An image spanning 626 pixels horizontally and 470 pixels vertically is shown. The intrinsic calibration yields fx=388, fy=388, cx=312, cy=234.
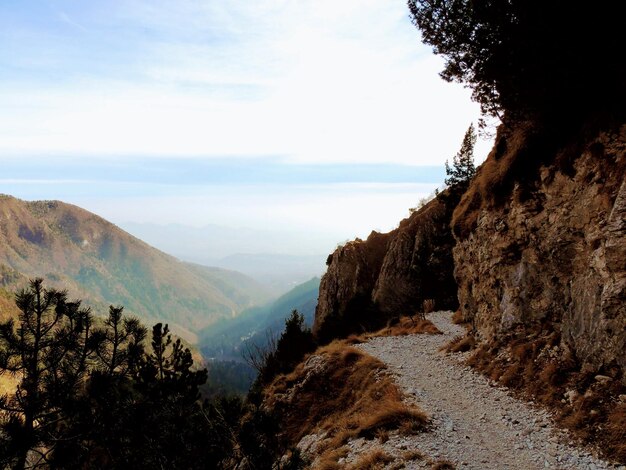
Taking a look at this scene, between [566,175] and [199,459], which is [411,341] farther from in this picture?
[199,459]

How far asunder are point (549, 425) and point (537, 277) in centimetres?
671

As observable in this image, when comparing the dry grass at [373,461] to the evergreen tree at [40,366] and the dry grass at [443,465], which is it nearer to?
the dry grass at [443,465]

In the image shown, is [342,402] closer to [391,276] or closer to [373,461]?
[373,461]

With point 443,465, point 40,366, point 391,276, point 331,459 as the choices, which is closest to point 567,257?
point 443,465

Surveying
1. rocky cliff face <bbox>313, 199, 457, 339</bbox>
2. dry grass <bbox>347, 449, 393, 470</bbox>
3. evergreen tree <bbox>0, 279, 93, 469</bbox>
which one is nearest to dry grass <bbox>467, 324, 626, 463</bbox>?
dry grass <bbox>347, 449, 393, 470</bbox>

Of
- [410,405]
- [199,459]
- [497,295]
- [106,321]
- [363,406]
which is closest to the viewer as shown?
[199,459]

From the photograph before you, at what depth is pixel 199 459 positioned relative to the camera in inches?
312

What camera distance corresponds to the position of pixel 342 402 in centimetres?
2078

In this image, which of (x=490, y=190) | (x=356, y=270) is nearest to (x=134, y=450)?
(x=490, y=190)

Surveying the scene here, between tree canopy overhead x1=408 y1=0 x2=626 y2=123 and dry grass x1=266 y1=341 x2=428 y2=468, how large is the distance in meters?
13.7

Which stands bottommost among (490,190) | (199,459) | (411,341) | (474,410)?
(411,341)

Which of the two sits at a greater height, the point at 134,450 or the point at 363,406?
the point at 134,450

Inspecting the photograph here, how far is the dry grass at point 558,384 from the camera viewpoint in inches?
421

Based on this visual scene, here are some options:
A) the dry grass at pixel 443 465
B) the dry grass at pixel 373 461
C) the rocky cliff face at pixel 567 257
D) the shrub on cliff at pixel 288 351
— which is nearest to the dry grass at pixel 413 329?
the rocky cliff face at pixel 567 257
